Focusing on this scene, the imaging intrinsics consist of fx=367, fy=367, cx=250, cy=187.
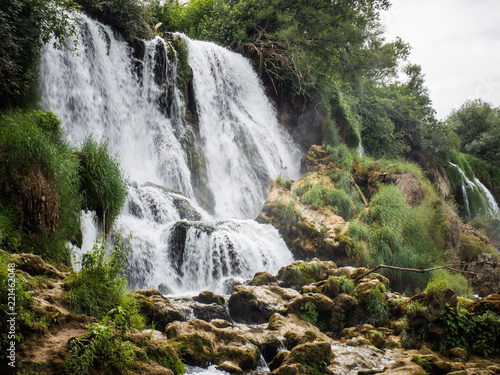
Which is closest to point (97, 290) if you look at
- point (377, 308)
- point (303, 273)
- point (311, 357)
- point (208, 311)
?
point (208, 311)

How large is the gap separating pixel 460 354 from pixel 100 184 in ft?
21.1

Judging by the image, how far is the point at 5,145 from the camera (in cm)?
510

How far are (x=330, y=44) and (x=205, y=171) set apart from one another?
986 centimetres

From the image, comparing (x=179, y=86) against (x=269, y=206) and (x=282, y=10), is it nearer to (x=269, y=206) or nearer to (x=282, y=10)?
(x=269, y=206)

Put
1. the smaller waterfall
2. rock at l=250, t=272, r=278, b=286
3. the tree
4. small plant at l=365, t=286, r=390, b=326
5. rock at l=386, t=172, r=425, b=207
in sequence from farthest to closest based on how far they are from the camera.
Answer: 1. the tree
2. the smaller waterfall
3. rock at l=386, t=172, r=425, b=207
4. rock at l=250, t=272, r=278, b=286
5. small plant at l=365, t=286, r=390, b=326

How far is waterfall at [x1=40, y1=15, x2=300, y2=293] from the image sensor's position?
832 centimetres

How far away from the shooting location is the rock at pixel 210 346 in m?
4.34

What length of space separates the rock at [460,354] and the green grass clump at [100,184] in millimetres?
6014

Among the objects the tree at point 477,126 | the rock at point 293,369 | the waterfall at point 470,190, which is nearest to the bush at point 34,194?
the rock at point 293,369

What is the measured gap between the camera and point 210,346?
177 inches

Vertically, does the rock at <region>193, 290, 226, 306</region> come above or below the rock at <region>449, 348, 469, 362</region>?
above

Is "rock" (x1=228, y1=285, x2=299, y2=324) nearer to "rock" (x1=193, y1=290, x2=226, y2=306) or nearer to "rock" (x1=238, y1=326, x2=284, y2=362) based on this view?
"rock" (x1=193, y1=290, x2=226, y2=306)

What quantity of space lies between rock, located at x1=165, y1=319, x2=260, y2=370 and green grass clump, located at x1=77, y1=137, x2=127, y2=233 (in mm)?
2965

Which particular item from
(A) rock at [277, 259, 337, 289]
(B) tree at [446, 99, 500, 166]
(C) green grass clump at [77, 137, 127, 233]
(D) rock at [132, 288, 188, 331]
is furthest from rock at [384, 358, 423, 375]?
(B) tree at [446, 99, 500, 166]
